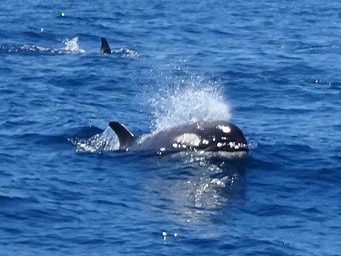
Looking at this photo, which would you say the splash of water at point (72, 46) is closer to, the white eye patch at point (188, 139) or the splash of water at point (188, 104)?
the splash of water at point (188, 104)

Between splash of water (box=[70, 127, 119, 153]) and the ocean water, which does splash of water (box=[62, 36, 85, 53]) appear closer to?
the ocean water

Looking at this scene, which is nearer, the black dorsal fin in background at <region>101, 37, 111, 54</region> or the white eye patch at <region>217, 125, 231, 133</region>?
the white eye patch at <region>217, 125, 231, 133</region>

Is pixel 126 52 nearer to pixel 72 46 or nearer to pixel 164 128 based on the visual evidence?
pixel 72 46

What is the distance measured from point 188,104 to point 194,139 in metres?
6.24

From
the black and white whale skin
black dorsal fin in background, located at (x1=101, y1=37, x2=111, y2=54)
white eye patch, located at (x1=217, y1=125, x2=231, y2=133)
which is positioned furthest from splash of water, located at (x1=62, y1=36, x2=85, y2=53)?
white eye patch, located at (x1=217, y1=125, x2=231, y2=133)

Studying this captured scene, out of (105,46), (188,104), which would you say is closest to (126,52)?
(105,46)

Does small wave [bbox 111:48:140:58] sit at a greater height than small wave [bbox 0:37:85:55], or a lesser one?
greater

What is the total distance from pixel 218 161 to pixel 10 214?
5.88m

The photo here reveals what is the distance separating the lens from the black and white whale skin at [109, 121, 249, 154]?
27734 millimetres

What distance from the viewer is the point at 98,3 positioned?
6306 cm

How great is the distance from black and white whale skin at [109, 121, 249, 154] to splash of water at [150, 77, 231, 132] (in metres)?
1.61

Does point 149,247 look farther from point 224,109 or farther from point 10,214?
point 224,109

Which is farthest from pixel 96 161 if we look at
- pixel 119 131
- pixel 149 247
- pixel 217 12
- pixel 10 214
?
pixel 217 12

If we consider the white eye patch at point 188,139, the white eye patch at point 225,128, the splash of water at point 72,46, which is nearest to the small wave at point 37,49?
the splash of water at point 72,46
